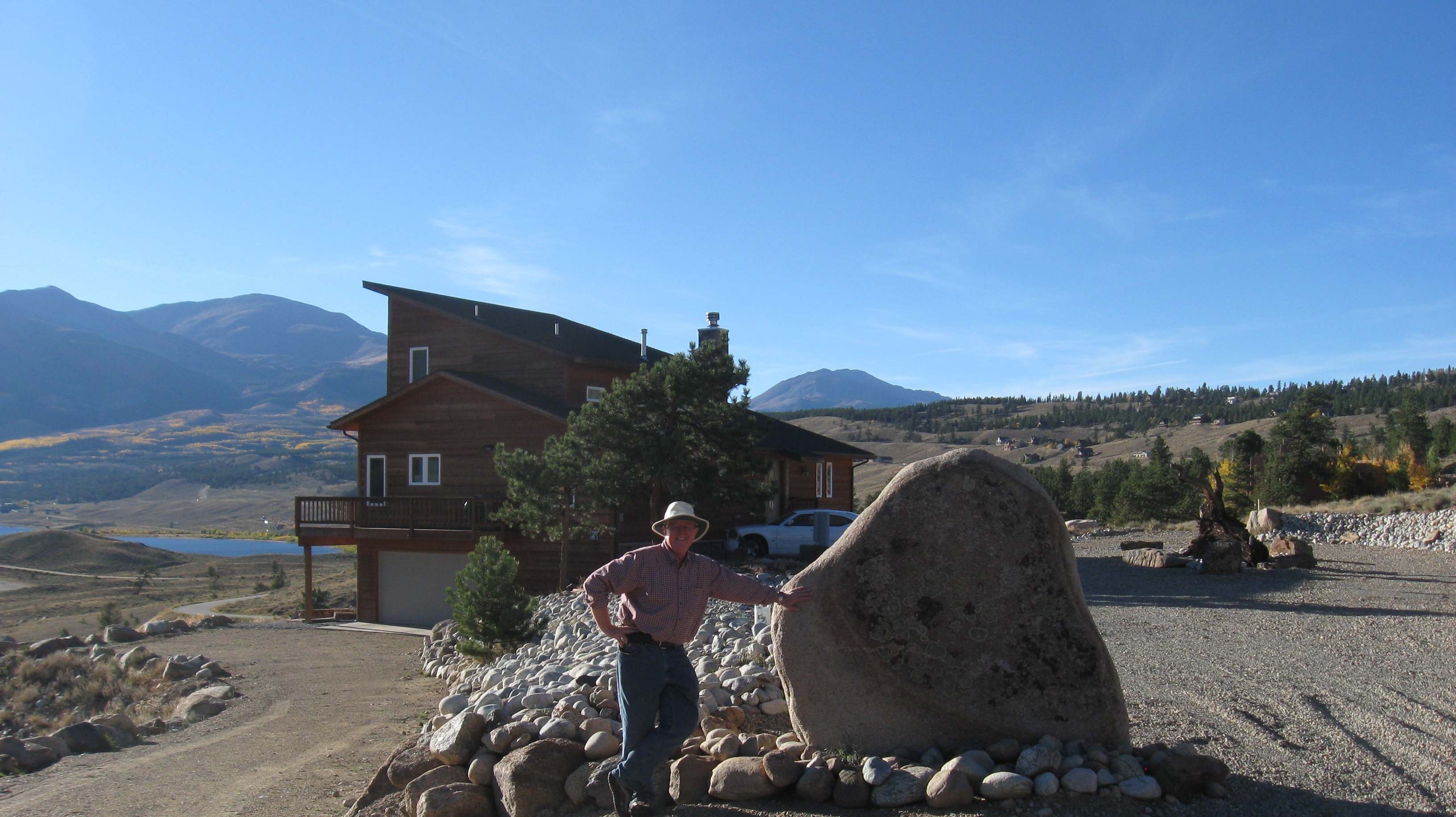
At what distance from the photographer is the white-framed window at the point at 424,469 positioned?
23.8m

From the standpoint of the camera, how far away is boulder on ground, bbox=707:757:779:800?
17.8 ft

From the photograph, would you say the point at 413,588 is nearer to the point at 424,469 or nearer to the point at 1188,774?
the point at 424,469

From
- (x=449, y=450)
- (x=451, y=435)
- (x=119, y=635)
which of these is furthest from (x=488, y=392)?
(x=119, y=635)

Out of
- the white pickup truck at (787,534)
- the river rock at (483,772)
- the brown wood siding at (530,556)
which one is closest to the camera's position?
the river rock at (483,772)

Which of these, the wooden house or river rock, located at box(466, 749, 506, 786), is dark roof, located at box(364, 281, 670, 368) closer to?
the wooden house

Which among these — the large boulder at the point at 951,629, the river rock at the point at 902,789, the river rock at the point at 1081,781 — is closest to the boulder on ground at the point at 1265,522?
the large boulder at the point at 951,629

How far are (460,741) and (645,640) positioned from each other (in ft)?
8.61

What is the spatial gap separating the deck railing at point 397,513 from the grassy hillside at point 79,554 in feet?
123

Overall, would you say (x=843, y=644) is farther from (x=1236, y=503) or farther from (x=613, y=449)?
(x=1236, y=503)

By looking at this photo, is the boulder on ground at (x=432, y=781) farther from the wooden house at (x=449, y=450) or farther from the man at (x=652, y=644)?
the wooden house at (x=449, y=450)

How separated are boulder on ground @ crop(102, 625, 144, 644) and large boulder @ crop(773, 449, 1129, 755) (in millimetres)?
23136

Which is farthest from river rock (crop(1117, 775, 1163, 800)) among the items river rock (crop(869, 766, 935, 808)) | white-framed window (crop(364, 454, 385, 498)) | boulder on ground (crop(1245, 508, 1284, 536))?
boulder on ground (crop(1245, 508, 1284, 536))

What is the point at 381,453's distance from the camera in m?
24.6

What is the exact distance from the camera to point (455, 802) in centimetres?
629
